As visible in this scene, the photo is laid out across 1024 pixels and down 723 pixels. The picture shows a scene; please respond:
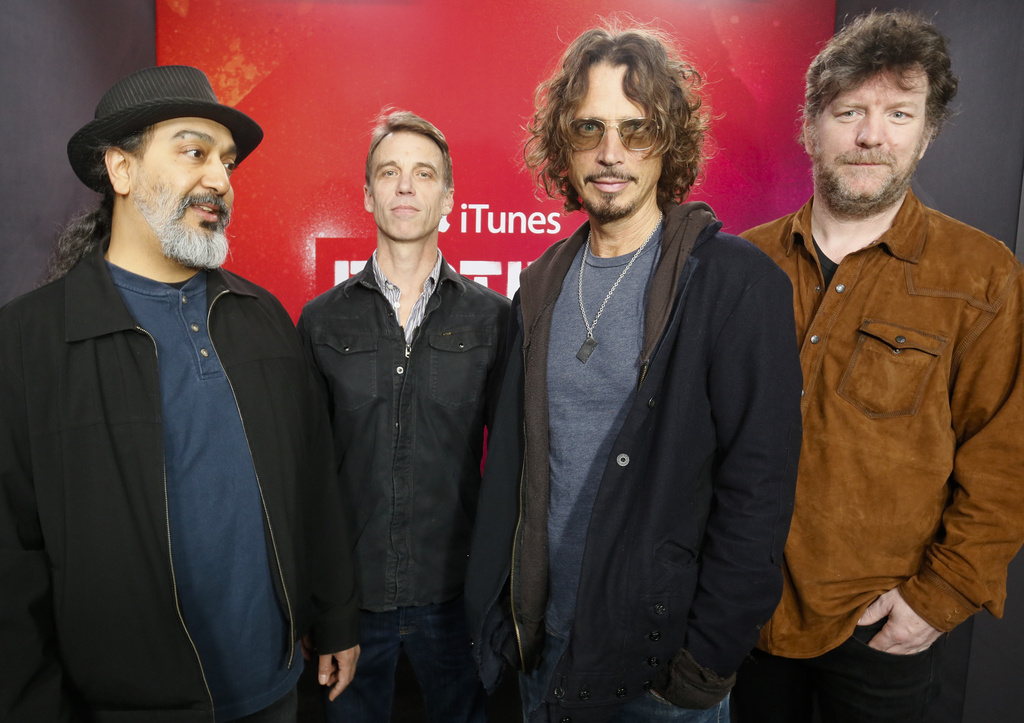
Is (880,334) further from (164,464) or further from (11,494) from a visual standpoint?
(11,494)

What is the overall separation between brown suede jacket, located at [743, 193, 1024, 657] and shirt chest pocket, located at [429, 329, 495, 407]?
992 millimetres

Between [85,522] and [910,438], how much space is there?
6.31 feet

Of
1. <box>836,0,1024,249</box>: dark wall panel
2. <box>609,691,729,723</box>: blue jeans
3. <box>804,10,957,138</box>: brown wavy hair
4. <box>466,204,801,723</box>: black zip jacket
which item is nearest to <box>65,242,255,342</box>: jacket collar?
<box>466,204,801,723</box>: black zip jacket

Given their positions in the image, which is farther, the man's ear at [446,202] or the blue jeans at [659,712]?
the man's ear at [446,202]

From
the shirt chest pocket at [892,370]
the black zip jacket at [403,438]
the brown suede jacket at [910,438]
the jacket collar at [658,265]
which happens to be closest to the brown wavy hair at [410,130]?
the black zip jacket at [403,438]

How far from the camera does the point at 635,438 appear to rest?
1312 mm

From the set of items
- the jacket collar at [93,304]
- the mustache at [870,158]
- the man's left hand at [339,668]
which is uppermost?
the mustache at [870,158]

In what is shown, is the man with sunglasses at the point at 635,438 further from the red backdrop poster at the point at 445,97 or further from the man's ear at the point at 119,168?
the red backdrop poster at the point at 445,97

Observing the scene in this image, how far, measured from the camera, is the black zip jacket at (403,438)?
2.00 m

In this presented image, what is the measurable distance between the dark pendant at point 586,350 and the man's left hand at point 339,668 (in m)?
1.09

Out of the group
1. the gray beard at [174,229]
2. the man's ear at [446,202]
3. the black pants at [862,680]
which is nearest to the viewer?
the gray beard at [174,229]

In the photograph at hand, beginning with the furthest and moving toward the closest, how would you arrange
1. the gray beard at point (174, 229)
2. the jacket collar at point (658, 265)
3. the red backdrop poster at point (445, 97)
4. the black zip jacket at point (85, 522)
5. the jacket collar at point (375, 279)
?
the red backdrop poster at point (445, 97) < the jacket collar at point (375, 279) < the gray beard at point (174, 229) < the jacket collar at point (658, 265) < the black zip jacket at point (85, 522)

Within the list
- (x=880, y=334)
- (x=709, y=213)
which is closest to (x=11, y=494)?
(x=709, y=213)

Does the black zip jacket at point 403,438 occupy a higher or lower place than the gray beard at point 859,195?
lower
